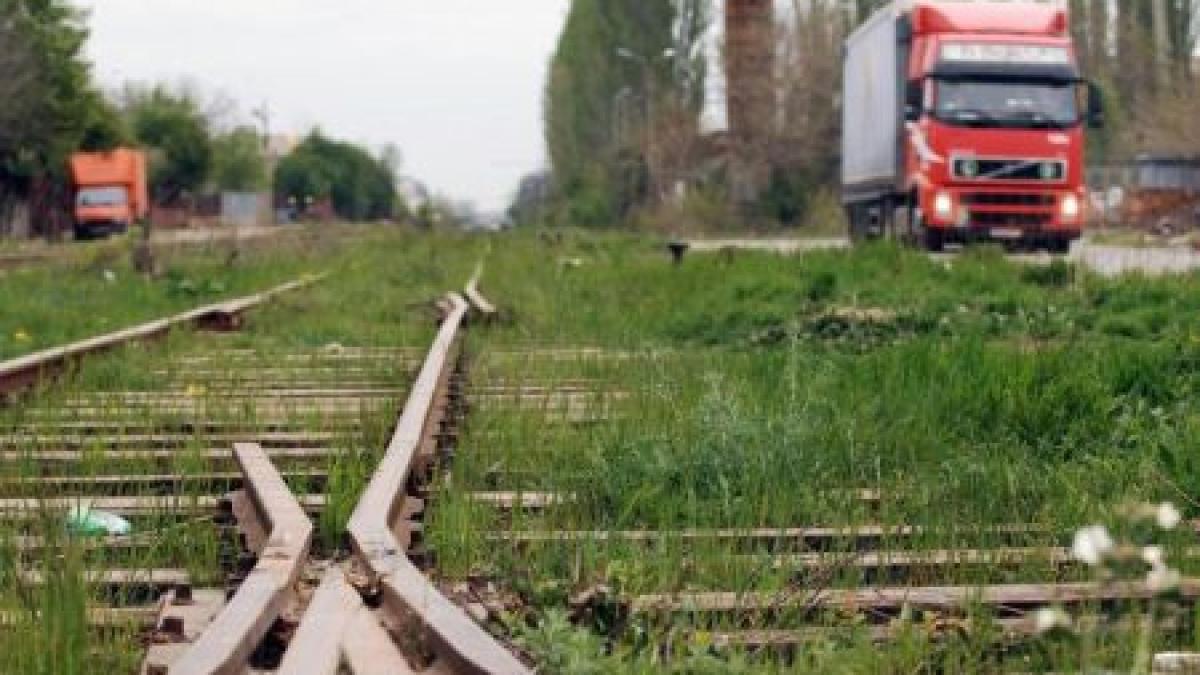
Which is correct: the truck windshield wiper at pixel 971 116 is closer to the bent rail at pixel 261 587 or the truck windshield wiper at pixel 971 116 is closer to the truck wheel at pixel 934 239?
the truck wheel at pixel 934 239

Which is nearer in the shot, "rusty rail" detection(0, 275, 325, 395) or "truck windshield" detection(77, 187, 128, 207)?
"rusty rail" detection(0, 275, 325, 395)

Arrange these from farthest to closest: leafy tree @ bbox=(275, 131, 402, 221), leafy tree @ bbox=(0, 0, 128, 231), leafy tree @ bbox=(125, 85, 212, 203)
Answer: leafy tree @ bbox=(275, 131, 402, 221), leafy tree @ bbox=(125, 85, 212, 203), leafy tree @ bbox=(0, 0, 128, 231)

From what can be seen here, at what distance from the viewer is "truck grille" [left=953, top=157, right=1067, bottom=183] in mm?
22906

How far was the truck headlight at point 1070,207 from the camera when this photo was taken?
23.6 meters

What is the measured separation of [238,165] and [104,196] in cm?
5434

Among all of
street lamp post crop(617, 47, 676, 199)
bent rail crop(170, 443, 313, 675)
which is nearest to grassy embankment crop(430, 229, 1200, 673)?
bent rail crop(170, 443, 313, 675)

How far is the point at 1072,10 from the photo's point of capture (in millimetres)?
60719

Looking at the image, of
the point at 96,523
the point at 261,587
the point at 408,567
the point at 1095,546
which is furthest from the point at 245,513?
the point at 1095,546

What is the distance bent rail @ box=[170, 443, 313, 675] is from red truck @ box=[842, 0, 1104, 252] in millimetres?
18765

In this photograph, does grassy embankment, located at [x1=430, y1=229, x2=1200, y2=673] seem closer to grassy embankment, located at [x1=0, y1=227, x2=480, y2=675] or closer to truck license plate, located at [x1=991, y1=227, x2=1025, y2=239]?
grassy embankment, located at [x1=0, y1=227, x2=480, y2=675]

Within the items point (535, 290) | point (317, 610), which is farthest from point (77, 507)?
point (535, 290)

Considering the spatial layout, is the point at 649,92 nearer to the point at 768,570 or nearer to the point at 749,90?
the point at 749,90

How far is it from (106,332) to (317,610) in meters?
9.11

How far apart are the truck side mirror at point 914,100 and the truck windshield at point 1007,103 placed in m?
0.31
